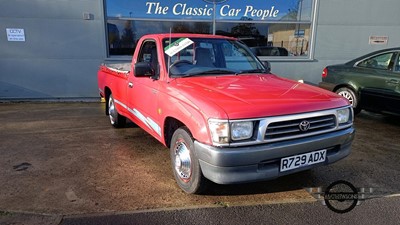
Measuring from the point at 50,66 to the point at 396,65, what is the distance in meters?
8.41

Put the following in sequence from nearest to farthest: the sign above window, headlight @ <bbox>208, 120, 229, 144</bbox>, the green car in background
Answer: headlight @ <bbox>208, 120, 229, 144</bbox>
the green car in background
the sign above window

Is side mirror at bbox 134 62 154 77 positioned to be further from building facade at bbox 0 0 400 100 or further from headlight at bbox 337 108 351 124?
building facade at bbox 0 0 400 100

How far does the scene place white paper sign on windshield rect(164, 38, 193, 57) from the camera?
410cm

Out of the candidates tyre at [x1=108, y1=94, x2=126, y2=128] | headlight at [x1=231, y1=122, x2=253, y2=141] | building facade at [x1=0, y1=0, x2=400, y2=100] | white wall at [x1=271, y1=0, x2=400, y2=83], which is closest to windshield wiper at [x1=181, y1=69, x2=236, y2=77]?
headlight at [x1=231, y1=122, x2=253, y2=141]

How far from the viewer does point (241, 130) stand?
2928 millimetres

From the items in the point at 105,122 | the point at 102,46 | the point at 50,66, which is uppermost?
the point at 102,46

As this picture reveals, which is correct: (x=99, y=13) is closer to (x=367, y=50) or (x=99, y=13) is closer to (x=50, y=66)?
(x=50, y=66)

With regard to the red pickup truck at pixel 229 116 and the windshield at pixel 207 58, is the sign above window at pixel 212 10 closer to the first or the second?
the windshield at pixel 207 58

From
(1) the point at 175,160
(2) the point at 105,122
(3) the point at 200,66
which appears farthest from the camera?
(2) the point at 105,122

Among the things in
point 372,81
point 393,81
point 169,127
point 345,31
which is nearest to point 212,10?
point 345,31

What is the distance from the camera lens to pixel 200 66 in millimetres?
4262

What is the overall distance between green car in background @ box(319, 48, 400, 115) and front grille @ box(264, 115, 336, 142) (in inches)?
145

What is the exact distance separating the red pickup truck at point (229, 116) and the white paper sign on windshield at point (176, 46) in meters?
0.01

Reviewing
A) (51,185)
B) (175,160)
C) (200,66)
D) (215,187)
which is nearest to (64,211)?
(51,185)
